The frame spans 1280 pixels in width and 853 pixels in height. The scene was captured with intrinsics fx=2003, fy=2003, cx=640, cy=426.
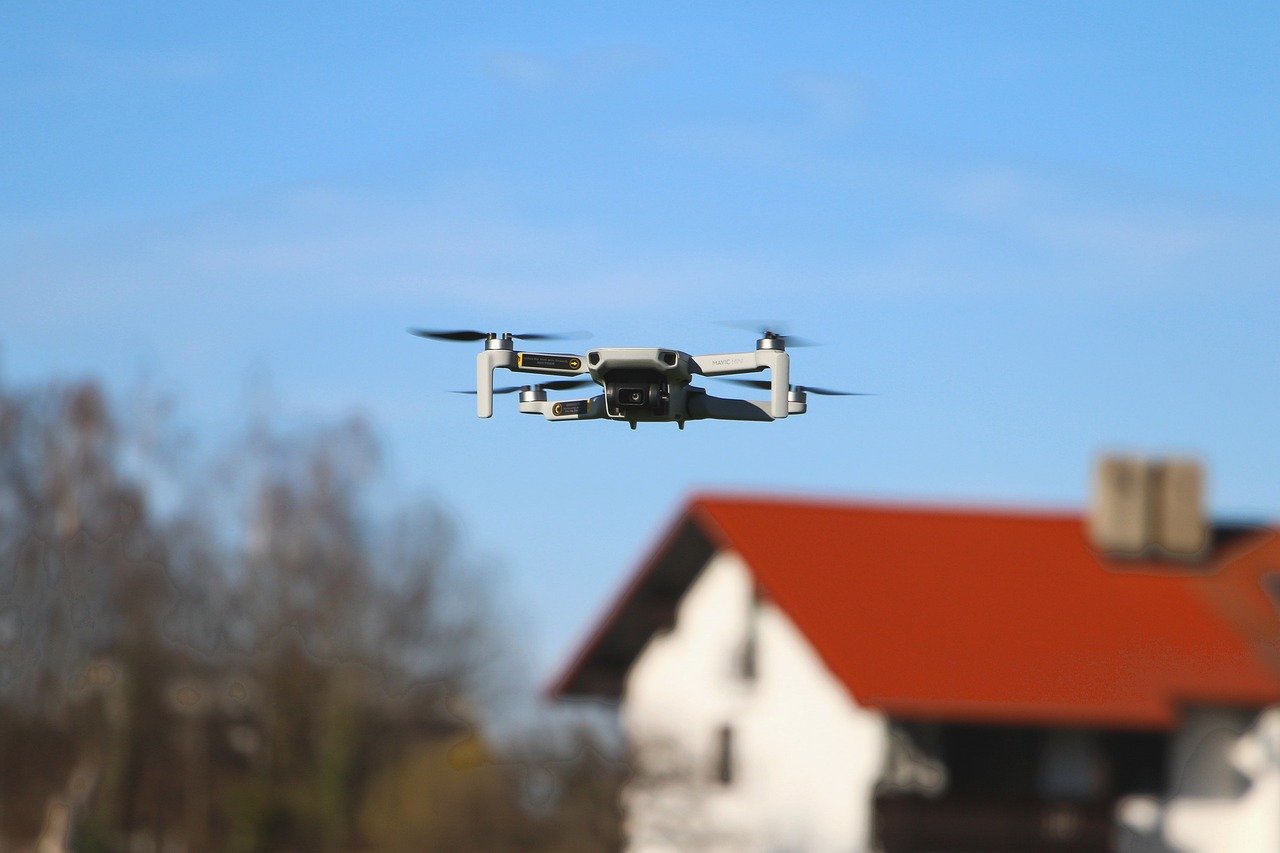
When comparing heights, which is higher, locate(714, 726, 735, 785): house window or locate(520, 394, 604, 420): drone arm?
Result: locate(520, 394, 604, 420): drone arm

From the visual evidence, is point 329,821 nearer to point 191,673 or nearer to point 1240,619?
→ point 191,673

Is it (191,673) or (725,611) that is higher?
(725,611)

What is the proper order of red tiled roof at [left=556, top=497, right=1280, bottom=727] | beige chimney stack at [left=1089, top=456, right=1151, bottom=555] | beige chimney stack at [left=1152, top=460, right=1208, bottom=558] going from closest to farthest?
red tiled roof at [left=556, top=497, right=1280, bottom=727] < beige chimney stack at [left=1089, top=456, right=1151, bottom=555] < beige chimney stack at [left=1152, top=460, right=1208, bottom=558]

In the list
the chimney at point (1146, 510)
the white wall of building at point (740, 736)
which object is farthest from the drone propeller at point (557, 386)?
the chimney at point (1146, 510)

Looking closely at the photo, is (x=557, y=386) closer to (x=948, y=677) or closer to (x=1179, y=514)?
(x=948, y=677)

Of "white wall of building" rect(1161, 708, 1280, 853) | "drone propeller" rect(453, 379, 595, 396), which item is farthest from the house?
"drone propeller" rect(453, 379, 595, 396)

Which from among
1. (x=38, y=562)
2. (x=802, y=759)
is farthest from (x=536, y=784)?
(x=38, y=562)

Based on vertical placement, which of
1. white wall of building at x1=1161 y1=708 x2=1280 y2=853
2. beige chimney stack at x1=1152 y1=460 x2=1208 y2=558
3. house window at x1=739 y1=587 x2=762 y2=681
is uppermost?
beige chimney stack at x1=1152 y1=460 x2=1208 y2=558

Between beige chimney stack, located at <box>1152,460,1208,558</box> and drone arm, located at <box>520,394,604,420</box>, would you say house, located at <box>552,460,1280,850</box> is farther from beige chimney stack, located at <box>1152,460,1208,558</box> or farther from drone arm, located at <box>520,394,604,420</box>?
drone arm, located at <box>520,394,604,420</box>
